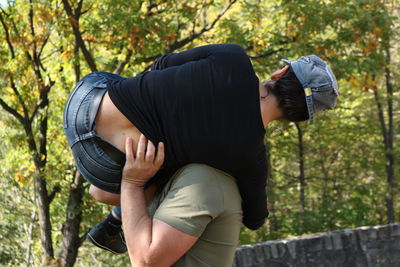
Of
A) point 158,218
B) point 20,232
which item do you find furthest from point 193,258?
point 20,232

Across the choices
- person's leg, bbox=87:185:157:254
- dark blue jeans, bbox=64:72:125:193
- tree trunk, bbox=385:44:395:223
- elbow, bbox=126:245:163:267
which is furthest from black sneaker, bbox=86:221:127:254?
tree trunk, bbox=385:44:395:223

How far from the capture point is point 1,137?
8914mm

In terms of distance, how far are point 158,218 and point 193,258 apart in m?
0.18

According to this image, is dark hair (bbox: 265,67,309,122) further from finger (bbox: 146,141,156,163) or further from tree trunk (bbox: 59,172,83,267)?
tree trunk (bbox: 59,172,83,267)

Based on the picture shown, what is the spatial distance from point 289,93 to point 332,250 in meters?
3.68

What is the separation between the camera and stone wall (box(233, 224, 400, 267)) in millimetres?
4664

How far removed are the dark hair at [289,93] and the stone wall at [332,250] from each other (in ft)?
10.2

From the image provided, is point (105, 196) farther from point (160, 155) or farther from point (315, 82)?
point (315, 82)

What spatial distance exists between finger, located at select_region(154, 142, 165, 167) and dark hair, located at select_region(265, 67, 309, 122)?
1.24 feet

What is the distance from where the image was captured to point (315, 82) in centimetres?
163

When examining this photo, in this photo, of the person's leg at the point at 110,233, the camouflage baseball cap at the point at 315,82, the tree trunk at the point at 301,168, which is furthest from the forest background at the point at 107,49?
the camouflage baseball cap at the point at 315,82

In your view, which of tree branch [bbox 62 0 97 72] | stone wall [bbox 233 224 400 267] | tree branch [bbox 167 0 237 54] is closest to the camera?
stone wall [bbox 233 224 400 267]

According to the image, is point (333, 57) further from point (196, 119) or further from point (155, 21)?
point (196, 119)

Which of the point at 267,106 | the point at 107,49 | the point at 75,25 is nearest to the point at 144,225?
the point at 267,106
